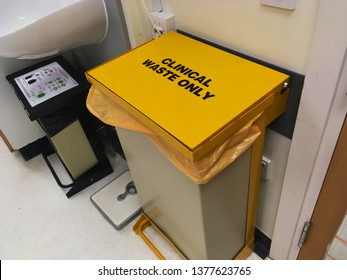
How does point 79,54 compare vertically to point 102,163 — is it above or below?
above

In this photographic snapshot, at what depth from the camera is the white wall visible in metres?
0.65

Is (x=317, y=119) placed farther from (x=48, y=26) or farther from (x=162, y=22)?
(x=48, y=26)

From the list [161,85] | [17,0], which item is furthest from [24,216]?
[161,85]

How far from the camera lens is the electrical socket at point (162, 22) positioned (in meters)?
0.94

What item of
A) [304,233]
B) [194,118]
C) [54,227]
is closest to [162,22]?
[194,118]

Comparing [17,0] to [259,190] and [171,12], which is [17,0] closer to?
[171,12]

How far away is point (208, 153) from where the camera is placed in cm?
64

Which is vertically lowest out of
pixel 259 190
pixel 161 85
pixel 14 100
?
pixel 259 190

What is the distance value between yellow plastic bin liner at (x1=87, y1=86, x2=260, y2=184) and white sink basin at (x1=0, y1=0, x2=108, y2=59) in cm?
33

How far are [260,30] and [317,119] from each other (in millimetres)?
252

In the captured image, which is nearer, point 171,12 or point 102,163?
point 171,12

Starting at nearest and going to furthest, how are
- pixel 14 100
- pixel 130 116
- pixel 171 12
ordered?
pixel 130 116 → pixel 171 12 → pixel 14 100

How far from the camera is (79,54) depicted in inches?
61.0

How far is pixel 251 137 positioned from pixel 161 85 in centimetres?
25
